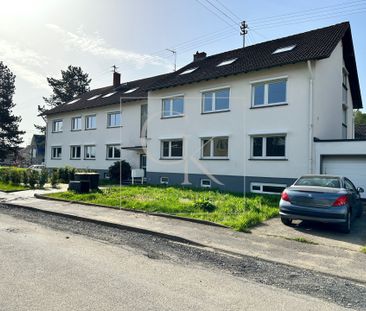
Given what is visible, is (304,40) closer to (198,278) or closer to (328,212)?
(328,212)

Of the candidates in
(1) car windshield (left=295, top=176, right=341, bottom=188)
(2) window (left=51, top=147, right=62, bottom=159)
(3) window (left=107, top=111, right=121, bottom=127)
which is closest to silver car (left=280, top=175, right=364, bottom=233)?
(1) car windshield (left=295, top=176, right=341, bottom=188)

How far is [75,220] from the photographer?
10266 mm

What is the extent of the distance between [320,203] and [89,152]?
23.2 m

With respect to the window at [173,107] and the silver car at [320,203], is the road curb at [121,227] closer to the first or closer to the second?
the silver car at [320,203]

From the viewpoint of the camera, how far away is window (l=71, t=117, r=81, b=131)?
97.1 feet

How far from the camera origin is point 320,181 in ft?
30.6

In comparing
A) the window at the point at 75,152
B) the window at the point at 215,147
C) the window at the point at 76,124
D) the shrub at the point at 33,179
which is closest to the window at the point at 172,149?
the window at the point at 215,147

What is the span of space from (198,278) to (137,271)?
3.37 ft

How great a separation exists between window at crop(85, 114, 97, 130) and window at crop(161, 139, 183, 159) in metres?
9.46

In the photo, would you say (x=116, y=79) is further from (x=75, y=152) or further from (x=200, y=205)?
(x=200, y=205)

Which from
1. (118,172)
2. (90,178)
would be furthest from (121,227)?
(118,172)

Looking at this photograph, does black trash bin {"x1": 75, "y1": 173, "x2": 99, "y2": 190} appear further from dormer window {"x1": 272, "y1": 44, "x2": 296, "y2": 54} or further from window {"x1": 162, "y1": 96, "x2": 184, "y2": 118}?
dormer window {"x1": 272, "y1": 44, "x2": 296, "y2": 54}

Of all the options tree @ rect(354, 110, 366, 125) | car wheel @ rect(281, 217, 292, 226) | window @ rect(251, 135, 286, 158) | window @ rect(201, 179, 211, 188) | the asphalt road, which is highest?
tree @ rect(354, 110, 366, 125)

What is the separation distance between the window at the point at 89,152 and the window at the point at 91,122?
5.55 ft
